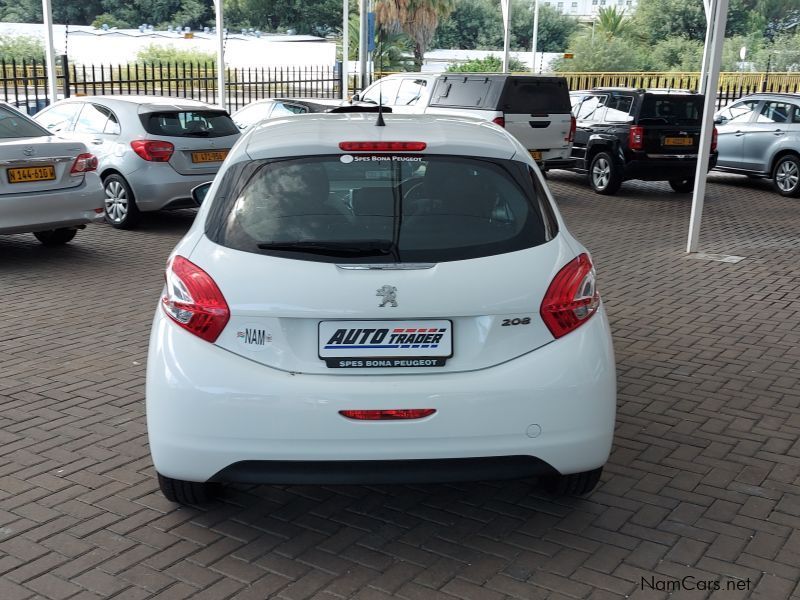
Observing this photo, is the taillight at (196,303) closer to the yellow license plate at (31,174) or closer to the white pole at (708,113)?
the yellow license plate at (31,174)

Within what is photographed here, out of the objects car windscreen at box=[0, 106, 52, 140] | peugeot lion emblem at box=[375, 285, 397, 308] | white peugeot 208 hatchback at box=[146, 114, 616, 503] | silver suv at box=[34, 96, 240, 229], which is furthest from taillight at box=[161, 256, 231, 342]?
silver suv at box=[34, 96, 240, 229]

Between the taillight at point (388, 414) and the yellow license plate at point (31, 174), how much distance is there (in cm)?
672

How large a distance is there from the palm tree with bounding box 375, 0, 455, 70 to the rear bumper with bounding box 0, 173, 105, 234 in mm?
44434

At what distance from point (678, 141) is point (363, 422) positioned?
12961 mm

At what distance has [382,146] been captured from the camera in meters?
3.73

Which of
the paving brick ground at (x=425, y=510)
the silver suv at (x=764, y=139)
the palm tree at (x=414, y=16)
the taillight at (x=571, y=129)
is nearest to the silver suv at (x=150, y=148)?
the paving brick ground at (x=425, y=510)

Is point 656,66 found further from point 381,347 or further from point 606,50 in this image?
point 381,347

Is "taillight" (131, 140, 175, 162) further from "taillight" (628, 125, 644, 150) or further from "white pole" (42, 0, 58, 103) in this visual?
"taillight" (628, 125, 644, 150)

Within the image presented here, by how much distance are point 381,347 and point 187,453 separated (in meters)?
0.82

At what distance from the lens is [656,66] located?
6594 cm

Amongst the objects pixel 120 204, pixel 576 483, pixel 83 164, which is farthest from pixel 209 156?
pixel 576 483

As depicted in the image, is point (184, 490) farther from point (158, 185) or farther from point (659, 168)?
point (659, 168)

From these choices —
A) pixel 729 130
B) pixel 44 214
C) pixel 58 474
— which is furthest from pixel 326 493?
pixel 729 130

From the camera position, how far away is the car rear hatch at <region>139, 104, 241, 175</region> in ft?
36.0
